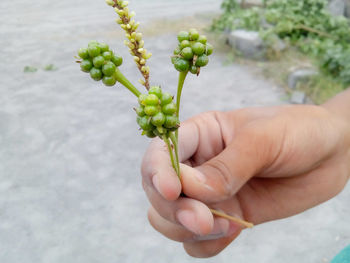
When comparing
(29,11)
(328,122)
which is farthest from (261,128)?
(29,11)

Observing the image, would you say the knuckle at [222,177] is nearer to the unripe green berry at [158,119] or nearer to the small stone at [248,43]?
the unripe green berry at [158,119]

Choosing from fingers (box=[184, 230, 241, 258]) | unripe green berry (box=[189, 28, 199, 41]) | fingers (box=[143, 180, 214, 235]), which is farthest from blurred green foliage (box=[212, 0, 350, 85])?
unripe green berry (box=[189, 28, 199, 41])

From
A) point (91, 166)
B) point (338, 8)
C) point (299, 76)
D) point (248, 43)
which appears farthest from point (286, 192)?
point (338, 8)

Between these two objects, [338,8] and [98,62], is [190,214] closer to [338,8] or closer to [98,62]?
[98,62]

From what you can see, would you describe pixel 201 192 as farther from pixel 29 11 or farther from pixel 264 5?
pixel 29 11

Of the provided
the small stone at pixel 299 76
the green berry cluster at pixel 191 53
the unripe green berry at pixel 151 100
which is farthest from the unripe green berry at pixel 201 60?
the small stone at pixel 299 76

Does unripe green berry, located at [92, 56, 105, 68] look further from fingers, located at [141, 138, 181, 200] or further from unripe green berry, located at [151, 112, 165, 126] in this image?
fingers, located at [141, 138, 181, 200]
